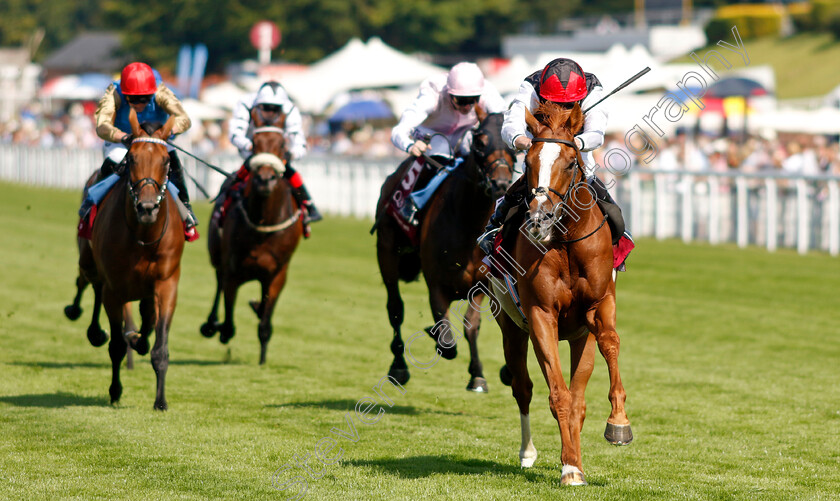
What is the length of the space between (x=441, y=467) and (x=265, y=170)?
3.93m

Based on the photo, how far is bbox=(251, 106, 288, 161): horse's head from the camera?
9547mm

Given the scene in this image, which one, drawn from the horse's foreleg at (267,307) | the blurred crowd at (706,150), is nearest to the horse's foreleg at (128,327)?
the horse's foreleg at (267,307)

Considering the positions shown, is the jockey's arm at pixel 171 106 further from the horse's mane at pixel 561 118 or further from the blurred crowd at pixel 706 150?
the blurred crowd at pixel 706 150

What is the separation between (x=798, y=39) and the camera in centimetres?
5450

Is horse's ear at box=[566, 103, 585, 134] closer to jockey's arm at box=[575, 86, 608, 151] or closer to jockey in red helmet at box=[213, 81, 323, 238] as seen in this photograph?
jockey's arm at box=[575, 86, 608, 151]

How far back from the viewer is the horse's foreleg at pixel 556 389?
5.51 meters

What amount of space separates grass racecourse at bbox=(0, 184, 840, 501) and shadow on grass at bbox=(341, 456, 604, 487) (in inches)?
0.6

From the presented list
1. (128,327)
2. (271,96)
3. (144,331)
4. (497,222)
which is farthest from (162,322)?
(271,96)

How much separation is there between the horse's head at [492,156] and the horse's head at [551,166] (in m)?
1.72

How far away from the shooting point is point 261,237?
9828 mm

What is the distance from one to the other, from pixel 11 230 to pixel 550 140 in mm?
17769

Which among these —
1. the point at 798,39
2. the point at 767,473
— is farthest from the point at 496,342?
the point at 798,39

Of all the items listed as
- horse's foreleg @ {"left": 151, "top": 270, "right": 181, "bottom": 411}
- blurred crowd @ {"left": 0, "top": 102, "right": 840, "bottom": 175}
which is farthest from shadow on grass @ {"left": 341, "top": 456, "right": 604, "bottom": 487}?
blurred crowd @ {"left": 0, "top": 102, "right": 840, "bottom": 175}

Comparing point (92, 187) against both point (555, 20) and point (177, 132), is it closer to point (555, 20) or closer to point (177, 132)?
point (177, 132)
